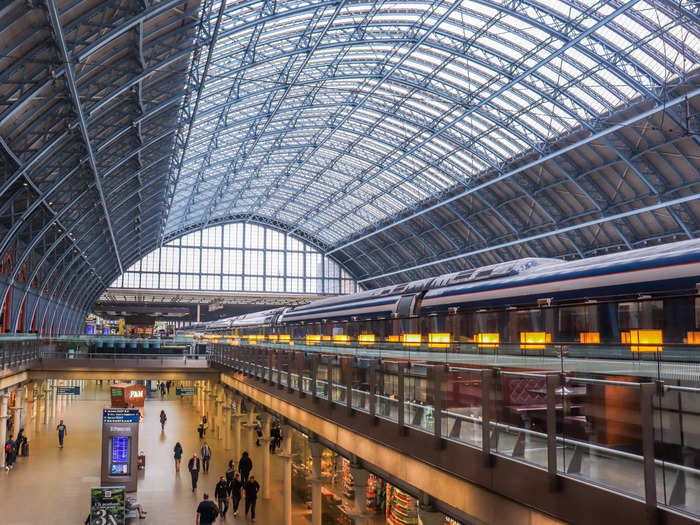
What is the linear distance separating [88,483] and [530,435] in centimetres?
2649

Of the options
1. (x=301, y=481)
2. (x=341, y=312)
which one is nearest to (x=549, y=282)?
(x=301, y=481)

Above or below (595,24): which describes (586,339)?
below

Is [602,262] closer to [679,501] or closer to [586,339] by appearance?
[586,339]

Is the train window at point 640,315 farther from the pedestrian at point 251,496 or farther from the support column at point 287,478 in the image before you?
Answer: the pedestrian at point 251,496

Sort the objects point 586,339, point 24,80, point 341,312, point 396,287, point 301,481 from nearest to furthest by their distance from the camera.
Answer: point 586,339, point 24,80, point 301,481, point 396,287, point 341,312

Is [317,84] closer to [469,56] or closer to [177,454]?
[469,56]

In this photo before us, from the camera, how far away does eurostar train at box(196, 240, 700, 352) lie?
12.6 m

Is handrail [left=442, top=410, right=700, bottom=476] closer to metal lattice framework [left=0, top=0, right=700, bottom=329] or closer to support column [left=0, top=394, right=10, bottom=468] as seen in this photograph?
metal lattice framework [left=0, top=0, right=700, bottom=329]


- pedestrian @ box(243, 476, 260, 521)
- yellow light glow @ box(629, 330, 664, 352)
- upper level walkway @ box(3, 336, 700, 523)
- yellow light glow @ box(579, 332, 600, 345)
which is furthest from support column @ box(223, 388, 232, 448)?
yellow light glow @ box(629, 330, 664, 352)

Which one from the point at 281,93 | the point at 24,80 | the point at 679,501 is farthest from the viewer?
the point at 281,93

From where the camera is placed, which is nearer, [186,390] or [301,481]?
[301,481]

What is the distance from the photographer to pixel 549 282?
1933cm

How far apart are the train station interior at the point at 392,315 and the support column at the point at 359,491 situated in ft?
0.22

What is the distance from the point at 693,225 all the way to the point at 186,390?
37627mm
